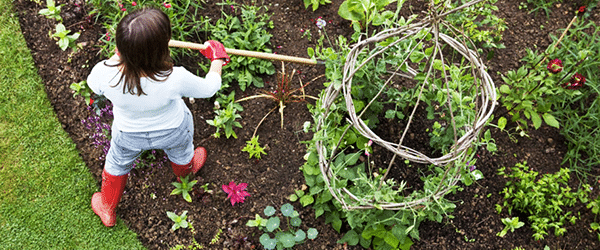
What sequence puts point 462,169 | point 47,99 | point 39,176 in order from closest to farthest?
point 462,169 → point 39,176 → point 47,99

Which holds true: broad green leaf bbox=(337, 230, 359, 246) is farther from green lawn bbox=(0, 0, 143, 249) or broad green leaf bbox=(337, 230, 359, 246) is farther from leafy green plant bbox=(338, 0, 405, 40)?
green lawn bbox=(0, 0, 143, 249)

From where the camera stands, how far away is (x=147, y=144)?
83.9 inches

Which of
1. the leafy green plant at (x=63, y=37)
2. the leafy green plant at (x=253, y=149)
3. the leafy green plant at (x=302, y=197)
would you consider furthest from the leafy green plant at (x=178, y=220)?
the leafy green plant at (x=63, y=37)

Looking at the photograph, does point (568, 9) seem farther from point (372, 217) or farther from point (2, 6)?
point (2, 6)

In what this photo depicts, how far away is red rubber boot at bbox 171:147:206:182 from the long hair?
2.63 ft

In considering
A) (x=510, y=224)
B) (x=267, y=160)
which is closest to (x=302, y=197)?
(x=267, y=160)

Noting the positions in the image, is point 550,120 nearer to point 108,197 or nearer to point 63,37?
point 108,197

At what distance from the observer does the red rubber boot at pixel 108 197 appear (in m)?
2.39

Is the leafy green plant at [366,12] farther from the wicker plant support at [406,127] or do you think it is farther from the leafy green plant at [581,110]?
the leafy green plant at [581,110]

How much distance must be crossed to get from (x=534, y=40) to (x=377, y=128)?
1.50 m

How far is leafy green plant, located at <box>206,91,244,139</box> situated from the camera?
8.64 ft

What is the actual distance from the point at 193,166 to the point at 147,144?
1.77 ft

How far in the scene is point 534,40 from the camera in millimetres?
3182

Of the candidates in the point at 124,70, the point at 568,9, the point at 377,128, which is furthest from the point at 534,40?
the point at 124,70
